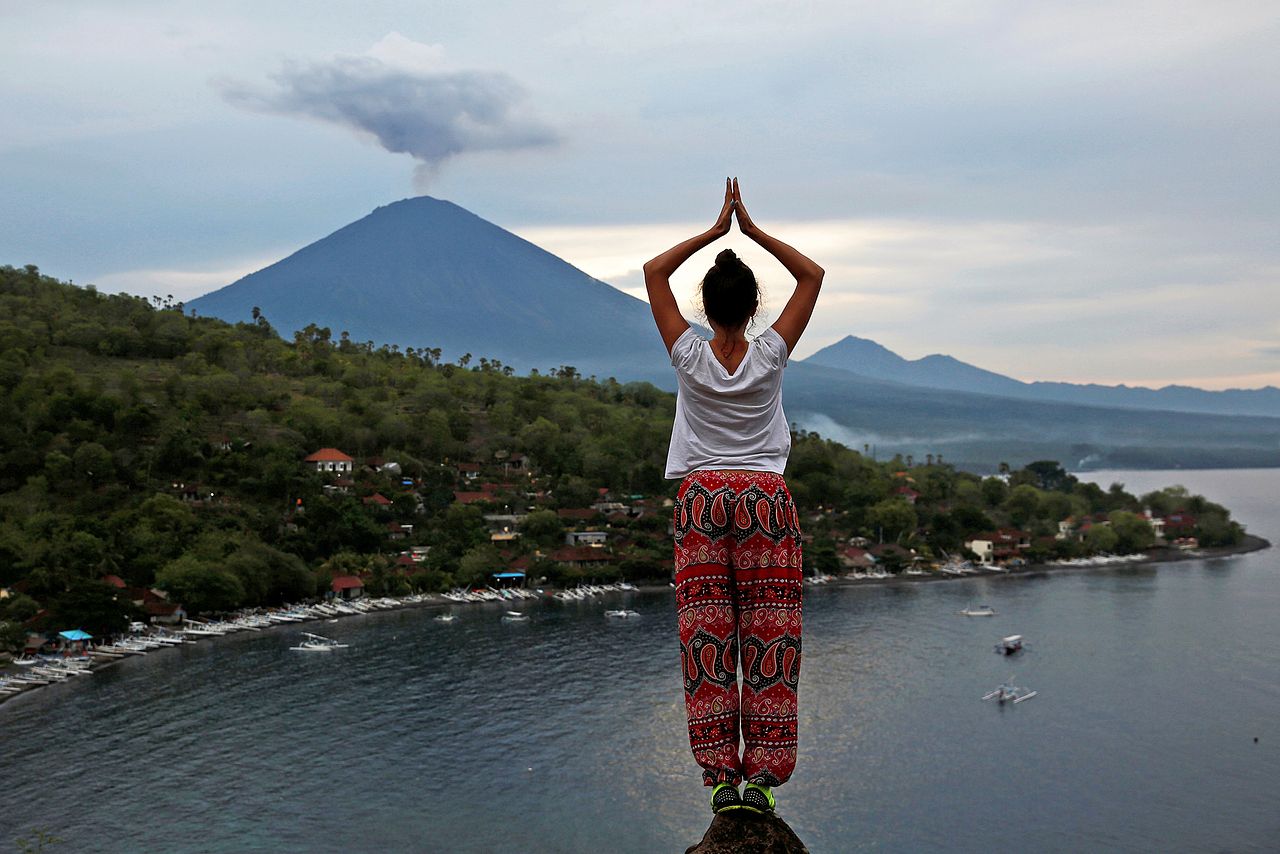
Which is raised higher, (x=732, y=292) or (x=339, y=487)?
(x=732, y=292)

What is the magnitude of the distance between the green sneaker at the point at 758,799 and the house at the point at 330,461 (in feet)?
118

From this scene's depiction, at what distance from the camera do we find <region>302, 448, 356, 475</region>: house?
122 ft

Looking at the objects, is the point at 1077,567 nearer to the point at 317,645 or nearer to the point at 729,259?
the point at 317,645

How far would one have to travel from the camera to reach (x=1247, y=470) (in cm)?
15212

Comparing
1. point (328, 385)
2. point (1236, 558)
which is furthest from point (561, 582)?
point (1236, 558)

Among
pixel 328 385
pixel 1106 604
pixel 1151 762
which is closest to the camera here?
pixel 1151 762

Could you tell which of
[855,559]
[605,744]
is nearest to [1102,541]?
[855,559]

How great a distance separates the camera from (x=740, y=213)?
2125 millimetres

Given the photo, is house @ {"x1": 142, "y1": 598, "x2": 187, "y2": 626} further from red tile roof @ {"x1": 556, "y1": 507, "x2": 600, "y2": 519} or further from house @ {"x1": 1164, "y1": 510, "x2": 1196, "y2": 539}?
house @ {"x1": 1164, "y1": 510, "x2": 1196, "y2": 539}

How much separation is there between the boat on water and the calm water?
1.53ft

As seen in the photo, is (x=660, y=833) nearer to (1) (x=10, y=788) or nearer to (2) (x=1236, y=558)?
(1) (x=10, y=788)

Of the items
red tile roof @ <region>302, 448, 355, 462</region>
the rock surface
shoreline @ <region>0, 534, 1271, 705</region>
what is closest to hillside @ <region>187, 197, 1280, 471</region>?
shoreline @ <region>0, 534, 1271, 705</region>

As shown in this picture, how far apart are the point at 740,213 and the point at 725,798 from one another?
44.5 inches

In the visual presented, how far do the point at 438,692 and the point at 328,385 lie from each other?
24725 mm
